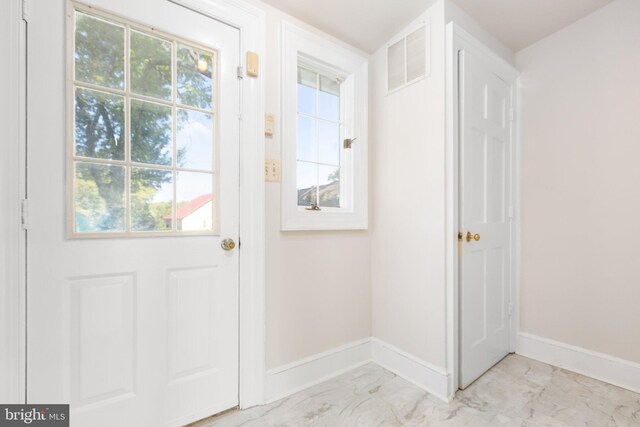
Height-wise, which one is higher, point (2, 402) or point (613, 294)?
point (613, 294)

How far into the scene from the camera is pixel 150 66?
4.48 ft

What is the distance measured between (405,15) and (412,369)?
2.29m

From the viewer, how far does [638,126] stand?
5.65ft

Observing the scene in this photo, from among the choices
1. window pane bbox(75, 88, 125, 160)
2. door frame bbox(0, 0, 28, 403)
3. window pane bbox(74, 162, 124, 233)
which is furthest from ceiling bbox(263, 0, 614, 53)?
window pane bbox(74, 162, 124, 233)

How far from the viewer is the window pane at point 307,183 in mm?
1926

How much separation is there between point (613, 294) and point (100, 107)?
3.05 meters

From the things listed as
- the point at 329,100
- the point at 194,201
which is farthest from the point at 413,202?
the point at 194,201

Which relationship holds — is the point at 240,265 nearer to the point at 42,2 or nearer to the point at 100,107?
the point at 100,107

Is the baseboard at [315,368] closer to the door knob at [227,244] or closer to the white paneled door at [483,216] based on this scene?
the white paneled door at [483,216]

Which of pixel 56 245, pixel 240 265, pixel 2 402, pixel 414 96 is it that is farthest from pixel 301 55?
pixel 2 402

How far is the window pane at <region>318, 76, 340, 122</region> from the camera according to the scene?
203 cm

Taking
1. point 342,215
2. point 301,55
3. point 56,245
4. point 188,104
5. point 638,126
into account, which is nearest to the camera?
point 56,245

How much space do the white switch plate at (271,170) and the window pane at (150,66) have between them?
1.94ft

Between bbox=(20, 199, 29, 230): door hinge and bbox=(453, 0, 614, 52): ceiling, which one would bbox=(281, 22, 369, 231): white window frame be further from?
bbox=(20, 199, 29, 230): door hinge
